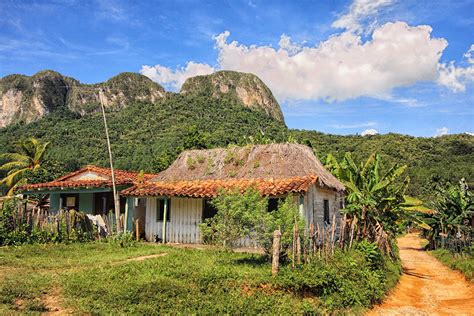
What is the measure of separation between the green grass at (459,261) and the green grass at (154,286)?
4.19 m

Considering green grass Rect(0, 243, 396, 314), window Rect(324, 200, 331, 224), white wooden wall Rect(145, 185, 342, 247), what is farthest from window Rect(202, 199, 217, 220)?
window Rect(324, 200, 331, 224)

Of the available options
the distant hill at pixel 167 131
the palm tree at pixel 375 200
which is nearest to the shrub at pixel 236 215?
the palm tree at pixel 375 200

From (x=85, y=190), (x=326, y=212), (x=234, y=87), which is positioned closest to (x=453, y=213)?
(x=326, y=212)

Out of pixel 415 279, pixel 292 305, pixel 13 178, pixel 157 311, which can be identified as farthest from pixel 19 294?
pixel 13 178

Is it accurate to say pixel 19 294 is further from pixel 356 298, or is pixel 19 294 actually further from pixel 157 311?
pixel 356 298

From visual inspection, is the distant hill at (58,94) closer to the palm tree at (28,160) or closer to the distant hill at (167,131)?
the distant hill at (167,131)

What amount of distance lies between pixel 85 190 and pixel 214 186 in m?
6.77

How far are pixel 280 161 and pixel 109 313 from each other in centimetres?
1073

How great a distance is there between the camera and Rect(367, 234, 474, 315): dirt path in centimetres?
949

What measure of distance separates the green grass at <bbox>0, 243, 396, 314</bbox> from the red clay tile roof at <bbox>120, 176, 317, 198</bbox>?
2689 mm

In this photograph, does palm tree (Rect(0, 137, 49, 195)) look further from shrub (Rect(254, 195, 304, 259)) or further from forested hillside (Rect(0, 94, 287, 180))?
shrub (Rect(254, 195, 304, 259))

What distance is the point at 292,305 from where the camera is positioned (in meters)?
8.12

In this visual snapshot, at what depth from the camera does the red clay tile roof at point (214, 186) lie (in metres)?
13.7

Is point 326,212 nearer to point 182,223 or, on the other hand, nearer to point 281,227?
point 182,223
